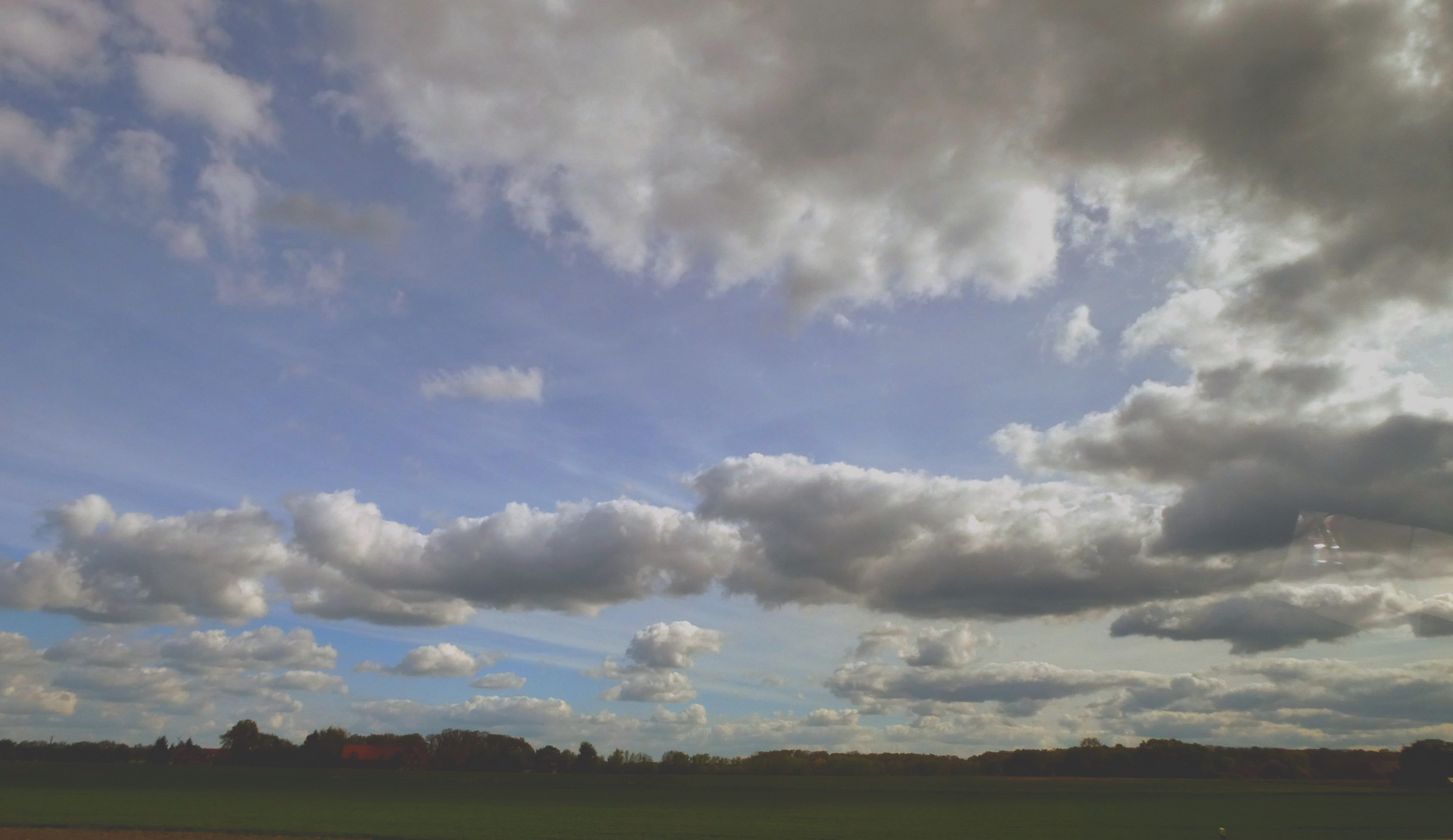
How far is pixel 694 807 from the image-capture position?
243 ft

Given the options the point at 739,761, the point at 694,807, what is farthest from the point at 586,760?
the point at 694,807

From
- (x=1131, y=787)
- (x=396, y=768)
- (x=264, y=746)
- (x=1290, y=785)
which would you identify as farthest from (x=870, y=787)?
(x=264, y=746)

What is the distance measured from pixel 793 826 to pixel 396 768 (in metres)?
123

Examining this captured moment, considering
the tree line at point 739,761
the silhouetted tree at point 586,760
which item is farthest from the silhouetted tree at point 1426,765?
the silhouetted tree at point 586,760

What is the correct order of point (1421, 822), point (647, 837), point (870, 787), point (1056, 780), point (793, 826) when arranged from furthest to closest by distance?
point (1056, 780)
point (870, 787)
point (1421, 822)
point (793, 826)
point (647, 837)

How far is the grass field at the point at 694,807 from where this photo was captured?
5200 cm

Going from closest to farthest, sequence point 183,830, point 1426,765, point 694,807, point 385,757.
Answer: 1. point 183,830
2. point 694,807
3. point 1426,765
4. point 385,757

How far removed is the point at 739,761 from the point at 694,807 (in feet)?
355

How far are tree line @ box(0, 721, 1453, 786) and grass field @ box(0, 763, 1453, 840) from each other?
61.6ft

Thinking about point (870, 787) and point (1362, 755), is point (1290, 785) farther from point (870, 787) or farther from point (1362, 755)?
point (870, 787)

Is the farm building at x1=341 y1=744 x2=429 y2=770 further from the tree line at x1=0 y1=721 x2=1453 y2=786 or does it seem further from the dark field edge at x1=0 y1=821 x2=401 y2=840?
the dark field edge at x1=0 y1=821 x2=401 y2=840

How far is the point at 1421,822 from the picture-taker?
60.4 m

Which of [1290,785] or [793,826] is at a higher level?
[793,826]

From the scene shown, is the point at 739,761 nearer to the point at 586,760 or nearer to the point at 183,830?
the point at 586,760
